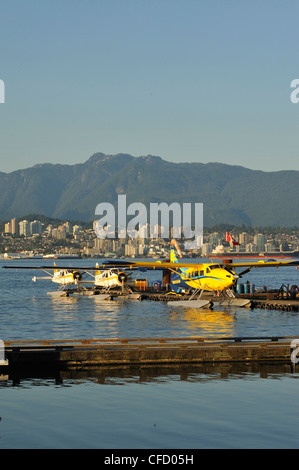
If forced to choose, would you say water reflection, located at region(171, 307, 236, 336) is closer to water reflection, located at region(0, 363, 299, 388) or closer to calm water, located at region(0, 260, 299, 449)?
water reflection, located at region(0, 363, 299, 388)

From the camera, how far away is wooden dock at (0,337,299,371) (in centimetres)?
3030

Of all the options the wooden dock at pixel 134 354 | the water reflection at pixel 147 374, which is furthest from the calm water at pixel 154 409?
the wooden dock at pixel 134 354

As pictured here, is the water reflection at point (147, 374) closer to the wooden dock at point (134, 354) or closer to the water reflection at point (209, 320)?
the wooden dock at point (134, 354)

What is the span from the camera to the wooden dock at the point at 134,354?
99.4 ft

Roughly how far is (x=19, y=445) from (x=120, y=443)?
2681 mm

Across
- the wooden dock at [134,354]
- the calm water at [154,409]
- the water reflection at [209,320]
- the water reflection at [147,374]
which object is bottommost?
the water reflection at [209,320]

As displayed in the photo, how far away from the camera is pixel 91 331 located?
5012cm

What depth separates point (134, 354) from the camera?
31078 millimetres

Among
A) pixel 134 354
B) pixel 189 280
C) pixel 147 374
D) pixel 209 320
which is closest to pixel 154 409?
pixel 147 374

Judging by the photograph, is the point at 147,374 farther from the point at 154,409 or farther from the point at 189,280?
the point at 189,280

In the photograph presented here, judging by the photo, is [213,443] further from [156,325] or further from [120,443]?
[156,325]

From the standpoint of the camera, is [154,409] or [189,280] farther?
[189,280]

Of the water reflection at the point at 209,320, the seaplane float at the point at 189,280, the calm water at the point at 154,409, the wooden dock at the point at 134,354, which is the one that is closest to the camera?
the calm water at the point at 154,409

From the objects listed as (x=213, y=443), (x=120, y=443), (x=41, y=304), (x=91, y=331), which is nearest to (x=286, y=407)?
(x=213, y=443)
